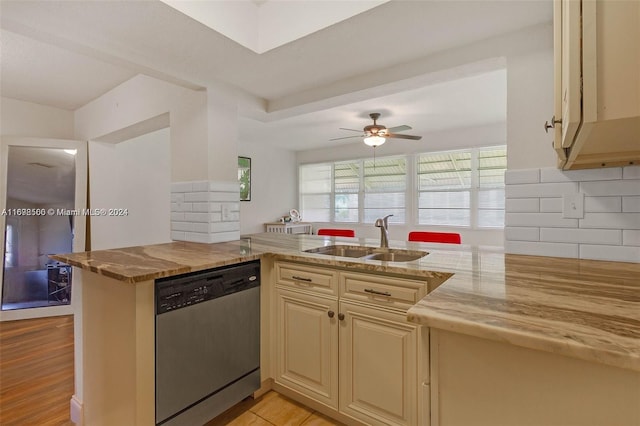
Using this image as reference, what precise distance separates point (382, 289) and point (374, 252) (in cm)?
57

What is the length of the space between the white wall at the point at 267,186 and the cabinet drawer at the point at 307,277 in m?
3.89

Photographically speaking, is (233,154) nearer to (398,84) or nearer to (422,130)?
(398,84)

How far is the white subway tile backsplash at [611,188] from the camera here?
4.65 feet

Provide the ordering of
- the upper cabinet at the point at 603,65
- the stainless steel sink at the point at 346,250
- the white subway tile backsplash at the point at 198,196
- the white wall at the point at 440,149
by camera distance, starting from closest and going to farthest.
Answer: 1. the upper cabinet at the point at 603,65
2. the stainless steel sink at the point at 346,250
3. the white subway tile backsplash at the point at 198,196
4. the white wall at the point at 440,149

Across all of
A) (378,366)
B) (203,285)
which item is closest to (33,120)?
(203,285)

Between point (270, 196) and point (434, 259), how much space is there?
16.1ft

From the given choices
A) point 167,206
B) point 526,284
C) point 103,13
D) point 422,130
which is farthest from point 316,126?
point 526,284

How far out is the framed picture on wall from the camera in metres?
5.56

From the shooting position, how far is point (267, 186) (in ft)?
20.1

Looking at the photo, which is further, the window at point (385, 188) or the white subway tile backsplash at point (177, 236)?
the window at point (385, 188)

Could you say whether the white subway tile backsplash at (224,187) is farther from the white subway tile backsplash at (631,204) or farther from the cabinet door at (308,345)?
the white subway tile backsplash at (631,204)

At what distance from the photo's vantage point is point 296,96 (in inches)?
104

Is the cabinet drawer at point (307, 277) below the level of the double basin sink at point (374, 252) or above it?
below

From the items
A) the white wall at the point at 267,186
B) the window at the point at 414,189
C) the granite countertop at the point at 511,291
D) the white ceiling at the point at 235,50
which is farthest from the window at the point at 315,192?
the granite countertop at the point at 511,291
